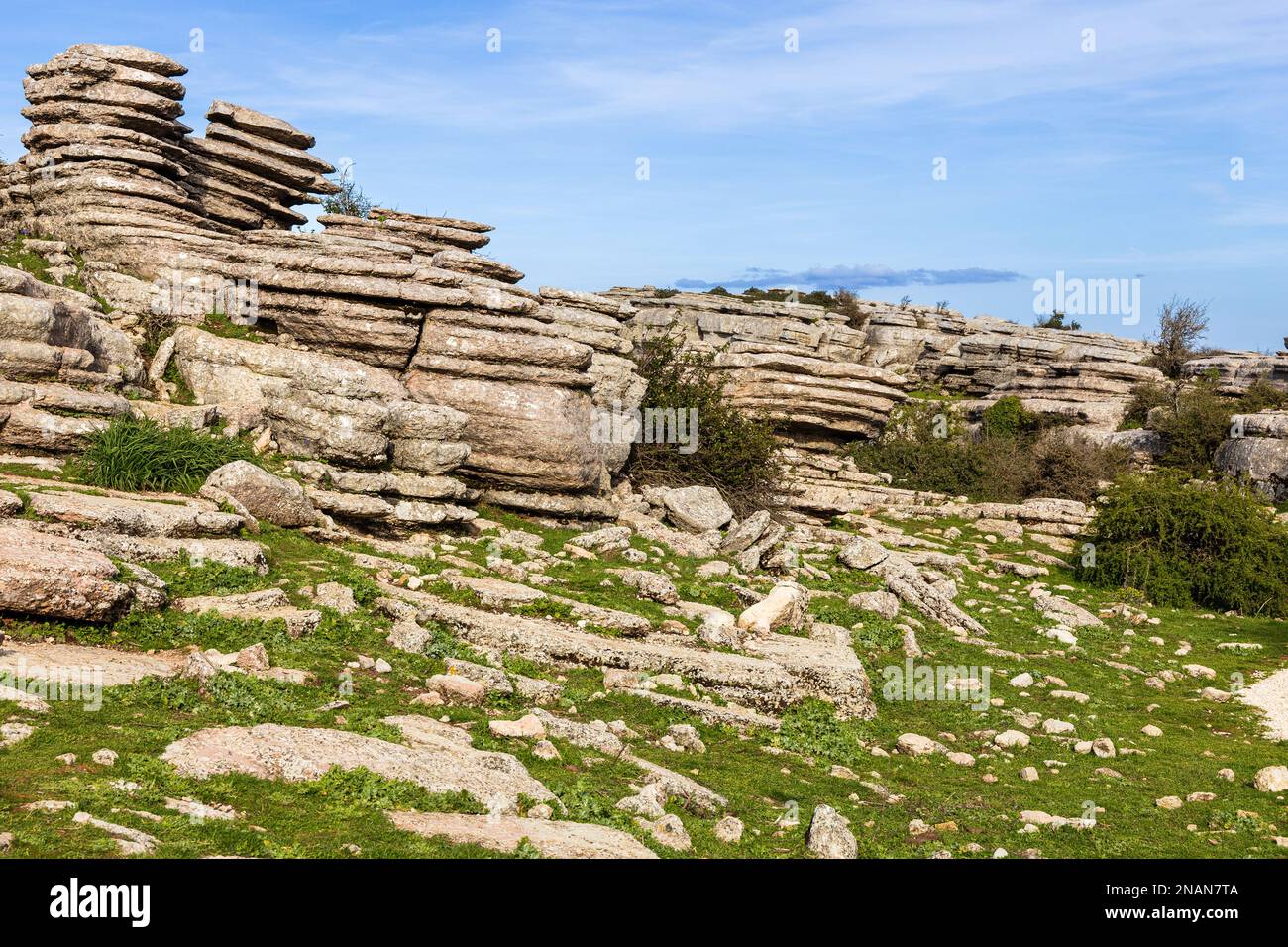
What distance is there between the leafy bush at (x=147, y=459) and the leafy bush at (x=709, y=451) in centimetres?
1119

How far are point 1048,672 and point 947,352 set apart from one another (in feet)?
171

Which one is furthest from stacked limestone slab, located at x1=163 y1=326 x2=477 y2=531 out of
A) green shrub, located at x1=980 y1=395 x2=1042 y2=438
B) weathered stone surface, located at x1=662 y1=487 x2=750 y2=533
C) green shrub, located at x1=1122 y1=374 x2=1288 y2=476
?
green shrub, located at x1=980 y1=395 x2=1042 y2=438

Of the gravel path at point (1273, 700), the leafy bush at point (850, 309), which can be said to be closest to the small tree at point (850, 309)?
the leafy bush at point (850, 309)

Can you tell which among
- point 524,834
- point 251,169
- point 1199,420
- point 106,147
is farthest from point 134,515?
point 1199,420

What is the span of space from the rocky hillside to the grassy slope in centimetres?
5

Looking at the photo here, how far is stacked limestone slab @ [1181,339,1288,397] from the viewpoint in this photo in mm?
48156

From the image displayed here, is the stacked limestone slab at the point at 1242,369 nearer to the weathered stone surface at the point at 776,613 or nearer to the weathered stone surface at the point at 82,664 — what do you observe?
the weathered stone surface at the point at 776,613

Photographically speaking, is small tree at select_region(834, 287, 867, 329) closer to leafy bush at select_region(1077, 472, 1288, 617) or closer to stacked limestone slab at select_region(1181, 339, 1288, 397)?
stacked limestone slab at select_region(1181, 339, 1288, 397)

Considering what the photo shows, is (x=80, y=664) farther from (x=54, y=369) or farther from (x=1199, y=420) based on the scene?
(x=1199, y=420)

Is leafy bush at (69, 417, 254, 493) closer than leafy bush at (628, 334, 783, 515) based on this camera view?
Yes

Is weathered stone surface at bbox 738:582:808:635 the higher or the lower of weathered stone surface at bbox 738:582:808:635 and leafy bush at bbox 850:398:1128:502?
the lower

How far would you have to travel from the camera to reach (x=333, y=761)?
30.1ft

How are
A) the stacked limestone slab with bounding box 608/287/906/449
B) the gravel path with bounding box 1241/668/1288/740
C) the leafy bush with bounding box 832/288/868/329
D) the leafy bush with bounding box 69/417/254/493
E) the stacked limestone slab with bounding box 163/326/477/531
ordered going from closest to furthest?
the gravel path with bounding box 1241/668/1288/740 → the leafy bush with bounding box 69/417/254/493 → the stacked limestone slab with bounding box 163/326/477/531 → the stacked limestone slab with bounding box 608/287/906/449 → the leafy bush with bounding box 832/288/868/329
